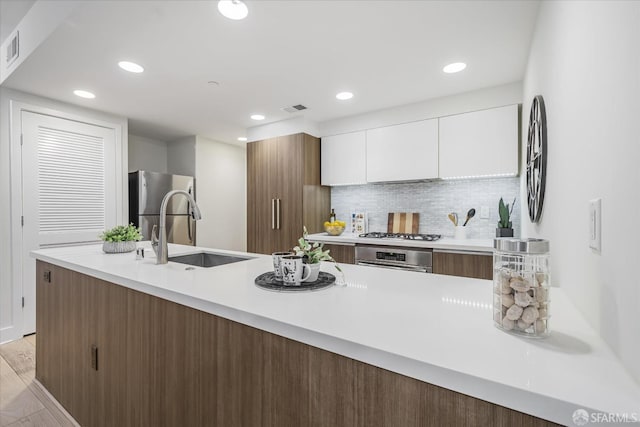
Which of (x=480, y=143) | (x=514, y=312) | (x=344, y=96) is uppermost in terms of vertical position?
(x=344, y=96)

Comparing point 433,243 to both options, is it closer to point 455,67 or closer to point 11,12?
point 455,67

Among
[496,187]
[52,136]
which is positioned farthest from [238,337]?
[52,136]

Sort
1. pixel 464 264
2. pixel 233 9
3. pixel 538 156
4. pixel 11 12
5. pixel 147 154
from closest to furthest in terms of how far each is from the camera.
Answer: pixel 538 156, pixel 233 9, pixel 11 12, pixel 464 264, pixel 147 154

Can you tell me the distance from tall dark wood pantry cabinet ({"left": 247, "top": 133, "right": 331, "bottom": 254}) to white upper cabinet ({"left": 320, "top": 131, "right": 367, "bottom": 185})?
11 cm

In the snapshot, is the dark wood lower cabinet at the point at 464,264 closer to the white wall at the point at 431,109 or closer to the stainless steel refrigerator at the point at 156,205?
the white wall at the point at 431,109

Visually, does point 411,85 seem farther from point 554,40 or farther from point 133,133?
point 133,133

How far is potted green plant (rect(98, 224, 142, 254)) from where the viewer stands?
191cm

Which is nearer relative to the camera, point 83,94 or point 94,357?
point 94,357

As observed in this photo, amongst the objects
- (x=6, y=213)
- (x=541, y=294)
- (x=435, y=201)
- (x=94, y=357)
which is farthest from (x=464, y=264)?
(x=6, y=213)

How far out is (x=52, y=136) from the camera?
3.02 metres

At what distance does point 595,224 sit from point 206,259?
2.05m

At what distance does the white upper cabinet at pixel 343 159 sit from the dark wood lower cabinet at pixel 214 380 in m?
2.61

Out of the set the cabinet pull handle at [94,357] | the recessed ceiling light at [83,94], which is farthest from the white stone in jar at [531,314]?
the recessed ceiling light at [83,94]

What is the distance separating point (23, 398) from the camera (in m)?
1.89
